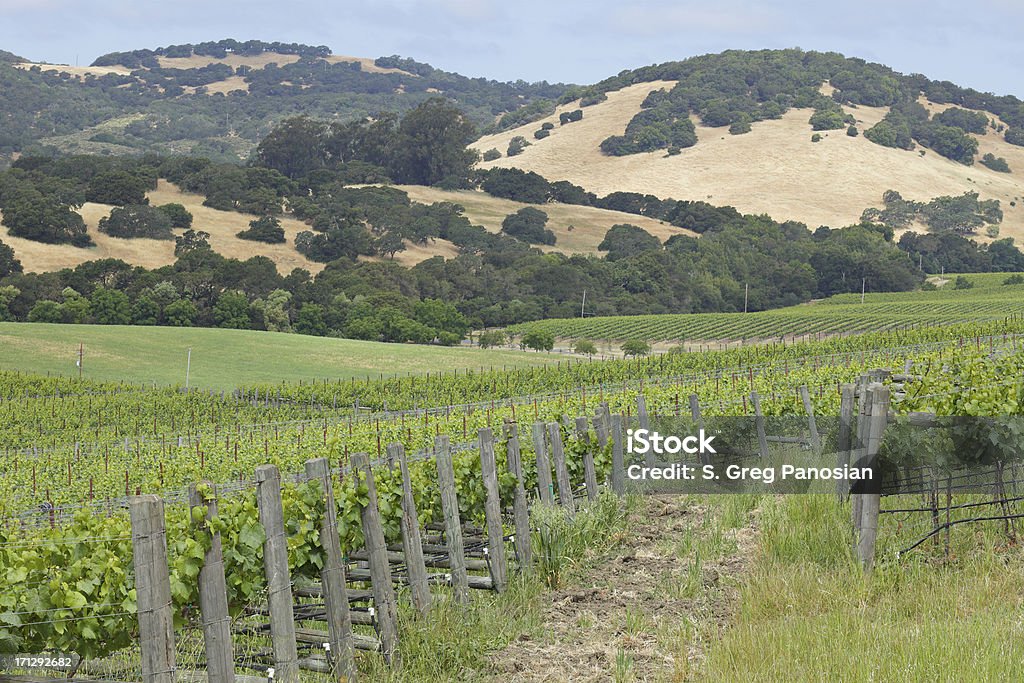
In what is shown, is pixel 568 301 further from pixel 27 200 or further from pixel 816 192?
pixel 816 192

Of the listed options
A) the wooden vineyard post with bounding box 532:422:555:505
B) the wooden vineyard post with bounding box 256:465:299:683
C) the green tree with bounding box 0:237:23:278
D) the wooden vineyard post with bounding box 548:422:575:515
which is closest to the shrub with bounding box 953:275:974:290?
the green tree with bounding box 0:237:23:278

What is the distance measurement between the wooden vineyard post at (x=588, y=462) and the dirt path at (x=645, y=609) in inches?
24.7

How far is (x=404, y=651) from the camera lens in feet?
22.6

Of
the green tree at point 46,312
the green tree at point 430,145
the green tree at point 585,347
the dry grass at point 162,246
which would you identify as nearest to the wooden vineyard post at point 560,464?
the green tree at point 585,347

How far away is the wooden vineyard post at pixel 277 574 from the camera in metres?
6.11

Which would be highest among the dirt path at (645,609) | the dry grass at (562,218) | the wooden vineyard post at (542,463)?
the dry grass at (562,218)

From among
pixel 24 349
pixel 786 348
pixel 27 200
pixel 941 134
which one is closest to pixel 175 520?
pixel 786 348

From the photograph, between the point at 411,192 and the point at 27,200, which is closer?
the point at 27,200

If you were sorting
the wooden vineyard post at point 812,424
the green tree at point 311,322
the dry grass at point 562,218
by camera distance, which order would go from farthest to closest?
the dry grass at point 562,218
the green tree at point 311,322
the wooden vineyard post at point 812,424

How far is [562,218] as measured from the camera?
148 meters

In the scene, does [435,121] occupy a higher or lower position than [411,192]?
higher

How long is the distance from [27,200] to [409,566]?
360ft

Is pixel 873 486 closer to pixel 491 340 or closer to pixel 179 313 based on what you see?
pixel 491 340

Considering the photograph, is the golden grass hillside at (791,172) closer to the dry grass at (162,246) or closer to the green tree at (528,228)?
the green tree at (528,228)
